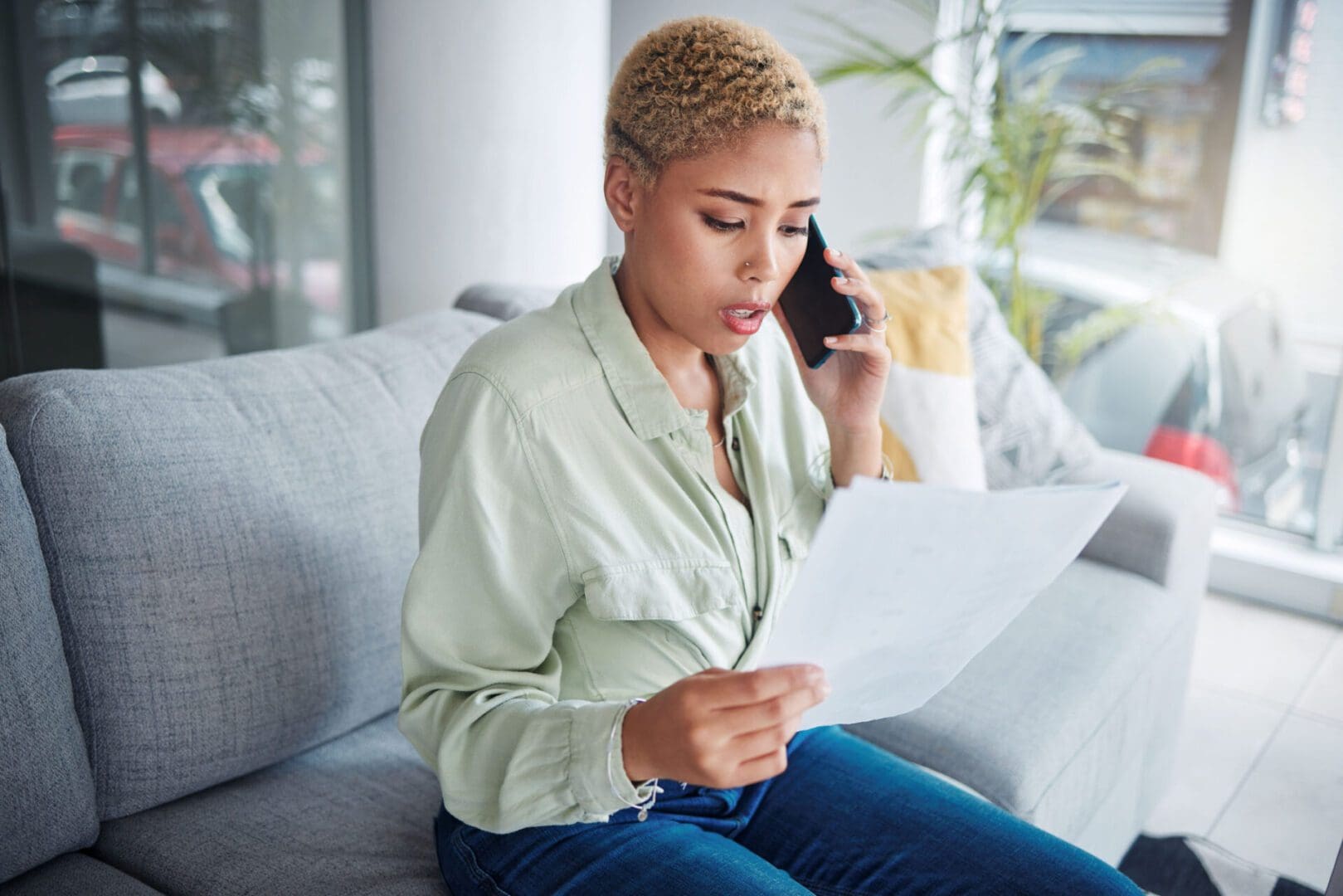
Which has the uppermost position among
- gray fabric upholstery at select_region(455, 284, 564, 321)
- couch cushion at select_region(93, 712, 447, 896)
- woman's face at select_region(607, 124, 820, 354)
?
woman's face at select_region(607, 124, 820, 354)

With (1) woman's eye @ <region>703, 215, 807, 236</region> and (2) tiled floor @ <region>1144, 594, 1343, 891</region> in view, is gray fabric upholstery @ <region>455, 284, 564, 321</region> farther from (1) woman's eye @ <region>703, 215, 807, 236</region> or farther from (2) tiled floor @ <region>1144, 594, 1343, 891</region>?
(2) tiled floor @ <region>1144, 594, 1343, 891</region>

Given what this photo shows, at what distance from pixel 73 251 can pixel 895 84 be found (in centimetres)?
206

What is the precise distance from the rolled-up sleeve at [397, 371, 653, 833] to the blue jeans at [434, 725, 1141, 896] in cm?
6

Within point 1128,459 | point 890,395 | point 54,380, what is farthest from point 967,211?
point 54,380

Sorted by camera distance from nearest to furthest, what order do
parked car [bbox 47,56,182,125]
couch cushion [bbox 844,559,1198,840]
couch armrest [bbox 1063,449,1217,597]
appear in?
couch cushion [bbox 844,559,1198,840] < couch armrest [bbox 1063,449,1217,597] < parked car [bbox 47,56,182,125]

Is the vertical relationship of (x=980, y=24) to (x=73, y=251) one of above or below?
above

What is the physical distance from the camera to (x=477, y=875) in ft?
3.50

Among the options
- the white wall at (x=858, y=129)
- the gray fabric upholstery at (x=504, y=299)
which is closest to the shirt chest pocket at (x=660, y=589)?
the gray fabric upholstery at (x=504, y=299)

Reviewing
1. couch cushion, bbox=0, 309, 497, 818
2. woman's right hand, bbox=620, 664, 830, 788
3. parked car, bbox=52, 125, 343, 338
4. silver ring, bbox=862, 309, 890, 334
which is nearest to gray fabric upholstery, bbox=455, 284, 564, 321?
couch cushion, bbox=0, 309, 497, 818

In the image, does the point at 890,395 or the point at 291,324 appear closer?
the point at 890,395

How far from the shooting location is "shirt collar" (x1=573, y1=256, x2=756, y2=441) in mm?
1126

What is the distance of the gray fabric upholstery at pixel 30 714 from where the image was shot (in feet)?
3.54

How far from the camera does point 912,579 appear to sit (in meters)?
0.87

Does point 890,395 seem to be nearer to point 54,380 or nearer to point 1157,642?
point 1157,642
